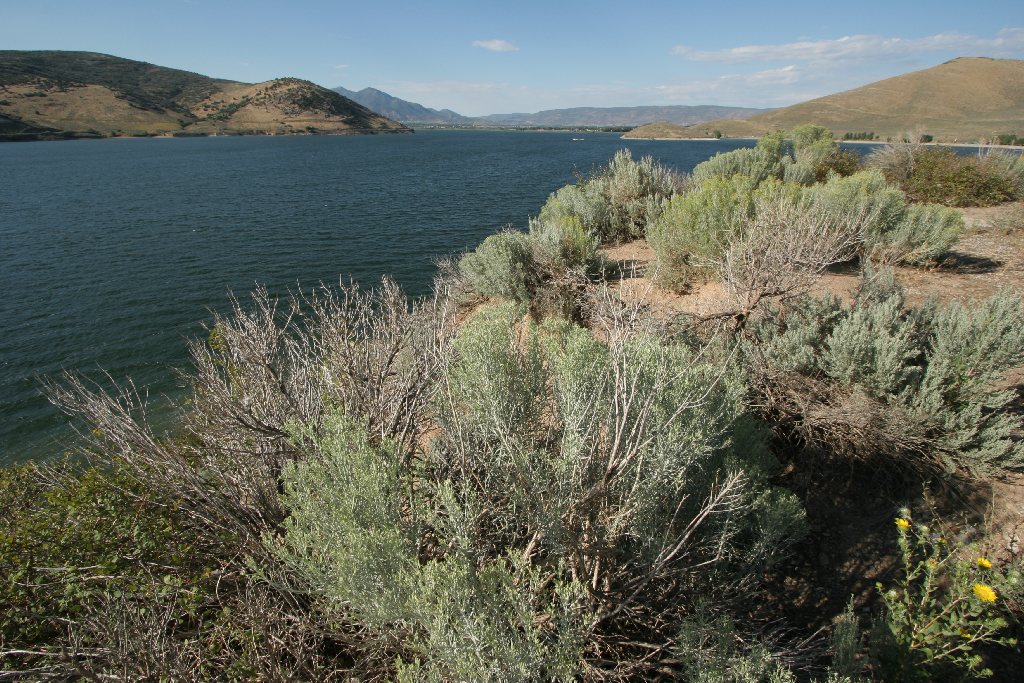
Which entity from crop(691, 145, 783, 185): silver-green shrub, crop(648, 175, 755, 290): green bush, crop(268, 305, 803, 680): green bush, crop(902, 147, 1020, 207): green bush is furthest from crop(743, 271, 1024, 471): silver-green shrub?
crop(902, 147, 1020, 207): green bush

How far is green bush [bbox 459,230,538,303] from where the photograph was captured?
10.6 meters

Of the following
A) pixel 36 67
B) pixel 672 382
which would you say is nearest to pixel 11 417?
pixel 672 382

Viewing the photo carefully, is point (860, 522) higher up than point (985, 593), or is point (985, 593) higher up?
point (985, 593)

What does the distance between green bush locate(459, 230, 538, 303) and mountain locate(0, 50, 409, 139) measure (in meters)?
124

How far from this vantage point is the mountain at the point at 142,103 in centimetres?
9556

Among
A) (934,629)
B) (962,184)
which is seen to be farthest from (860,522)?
(962,184)

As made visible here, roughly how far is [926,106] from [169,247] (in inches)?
5301

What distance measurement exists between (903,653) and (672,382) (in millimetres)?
2214

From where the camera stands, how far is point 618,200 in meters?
15.0

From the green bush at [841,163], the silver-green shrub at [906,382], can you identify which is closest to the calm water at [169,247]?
the silver-green shrub at [906,382]

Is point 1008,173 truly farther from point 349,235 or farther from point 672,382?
point 349,235

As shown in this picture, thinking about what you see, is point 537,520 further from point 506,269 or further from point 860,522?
point 506,269

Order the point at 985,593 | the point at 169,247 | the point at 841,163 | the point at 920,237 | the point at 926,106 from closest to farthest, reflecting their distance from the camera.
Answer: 1. the point at 985,593
2. the point at 920,237
3. the point at 841,163
4. the point at 169,247
5. the point at 926,106

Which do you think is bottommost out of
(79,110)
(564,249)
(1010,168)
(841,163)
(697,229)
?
(564,249)
